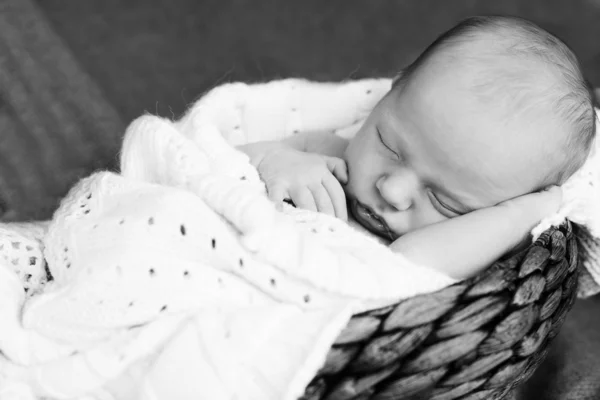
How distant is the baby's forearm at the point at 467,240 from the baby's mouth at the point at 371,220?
0.06 m

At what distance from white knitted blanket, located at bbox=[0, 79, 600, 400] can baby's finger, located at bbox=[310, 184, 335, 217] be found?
6 centimetres

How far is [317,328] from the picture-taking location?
56cm

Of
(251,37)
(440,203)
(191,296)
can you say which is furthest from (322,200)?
(251,37)

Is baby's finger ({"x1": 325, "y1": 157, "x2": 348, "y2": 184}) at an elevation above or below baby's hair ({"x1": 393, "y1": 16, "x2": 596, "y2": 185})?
below

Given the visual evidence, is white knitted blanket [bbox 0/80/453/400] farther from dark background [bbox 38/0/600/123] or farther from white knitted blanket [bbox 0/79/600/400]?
dark background [bbox 38/0/600/123]

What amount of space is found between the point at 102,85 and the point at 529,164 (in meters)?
0.80

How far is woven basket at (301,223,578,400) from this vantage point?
1.83 feet

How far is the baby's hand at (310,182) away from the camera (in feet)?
2.65

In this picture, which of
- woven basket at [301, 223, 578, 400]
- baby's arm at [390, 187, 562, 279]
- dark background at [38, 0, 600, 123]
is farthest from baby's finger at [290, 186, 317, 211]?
dark background at [38, 0, 600, 123]

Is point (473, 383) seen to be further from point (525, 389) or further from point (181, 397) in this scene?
point (525, 389)

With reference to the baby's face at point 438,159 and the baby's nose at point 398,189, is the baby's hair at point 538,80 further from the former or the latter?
the baby's nose at point 398,189

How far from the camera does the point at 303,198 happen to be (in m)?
0.81

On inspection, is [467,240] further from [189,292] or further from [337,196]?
[189,292]

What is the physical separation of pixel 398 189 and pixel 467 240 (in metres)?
0.10
